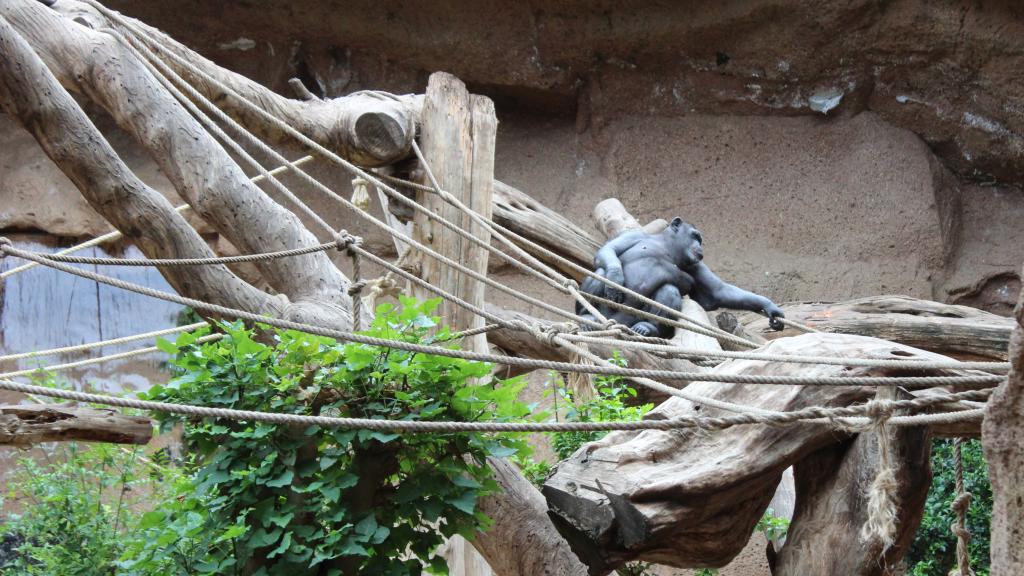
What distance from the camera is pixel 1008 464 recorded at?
5.82 ft

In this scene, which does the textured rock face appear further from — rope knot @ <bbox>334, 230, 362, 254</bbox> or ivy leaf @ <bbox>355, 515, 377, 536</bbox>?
ivy leaf @ <bbox>355, 515, 377, 536</bbox>

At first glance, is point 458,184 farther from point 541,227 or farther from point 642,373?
point 541,227

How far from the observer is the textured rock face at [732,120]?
821cm

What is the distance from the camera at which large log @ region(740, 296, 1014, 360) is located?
5.98 metres

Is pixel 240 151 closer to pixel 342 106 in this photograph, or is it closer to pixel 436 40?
pixel 342 106

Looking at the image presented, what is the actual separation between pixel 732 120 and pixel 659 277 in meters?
2.73

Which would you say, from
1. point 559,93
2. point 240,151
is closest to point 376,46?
point 559,93

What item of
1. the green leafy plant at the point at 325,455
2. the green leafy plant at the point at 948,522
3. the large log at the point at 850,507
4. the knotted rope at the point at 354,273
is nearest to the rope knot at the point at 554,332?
the green leafy plant at the point at 325,455

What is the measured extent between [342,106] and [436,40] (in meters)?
4.64

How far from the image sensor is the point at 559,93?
8.95 m

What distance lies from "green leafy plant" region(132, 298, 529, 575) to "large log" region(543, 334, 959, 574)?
0.24 metres

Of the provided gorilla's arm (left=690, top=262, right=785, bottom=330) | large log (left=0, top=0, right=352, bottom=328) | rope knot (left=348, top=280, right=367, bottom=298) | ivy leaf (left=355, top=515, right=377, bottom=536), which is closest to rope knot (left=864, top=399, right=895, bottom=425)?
ivy leaf (left=355, top=515, right=377, bottom=536)

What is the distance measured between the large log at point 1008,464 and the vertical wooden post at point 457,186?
2379 mm

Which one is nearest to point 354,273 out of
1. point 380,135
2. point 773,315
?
point 380,135
